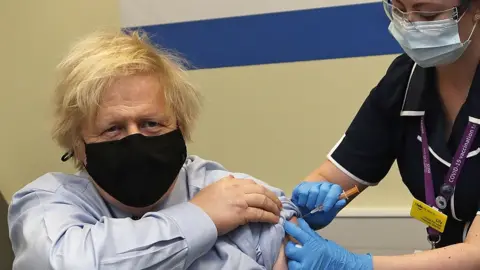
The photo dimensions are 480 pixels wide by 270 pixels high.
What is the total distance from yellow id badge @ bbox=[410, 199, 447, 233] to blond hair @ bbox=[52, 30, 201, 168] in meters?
0.69

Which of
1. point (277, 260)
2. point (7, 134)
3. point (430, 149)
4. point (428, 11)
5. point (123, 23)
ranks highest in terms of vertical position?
point (428, 11)

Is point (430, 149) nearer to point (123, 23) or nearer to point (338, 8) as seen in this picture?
point (338, 8)

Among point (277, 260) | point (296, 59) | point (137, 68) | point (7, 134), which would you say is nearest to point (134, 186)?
point (137, 68)

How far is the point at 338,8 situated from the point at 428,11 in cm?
93

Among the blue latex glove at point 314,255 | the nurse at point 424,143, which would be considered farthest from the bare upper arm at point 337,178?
the blue latex glove at point 314,255

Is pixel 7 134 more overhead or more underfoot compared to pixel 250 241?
more underfoot

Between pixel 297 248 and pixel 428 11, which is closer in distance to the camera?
pixel 297 248

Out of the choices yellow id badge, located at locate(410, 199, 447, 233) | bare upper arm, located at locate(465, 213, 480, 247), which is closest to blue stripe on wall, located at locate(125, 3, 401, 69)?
yellow id badge, located at locate(410, 199, 447, 233)

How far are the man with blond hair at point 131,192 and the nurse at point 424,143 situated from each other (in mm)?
208

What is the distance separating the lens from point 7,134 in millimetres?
2957

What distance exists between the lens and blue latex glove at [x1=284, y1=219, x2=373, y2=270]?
135cm

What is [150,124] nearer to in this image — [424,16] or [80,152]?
[80,152]

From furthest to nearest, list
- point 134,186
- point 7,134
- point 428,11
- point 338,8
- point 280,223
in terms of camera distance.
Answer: point 7,134, point 338,8, point 428,11, point 280,223, point 134,186

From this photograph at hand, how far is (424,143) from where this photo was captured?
162 centimetres
